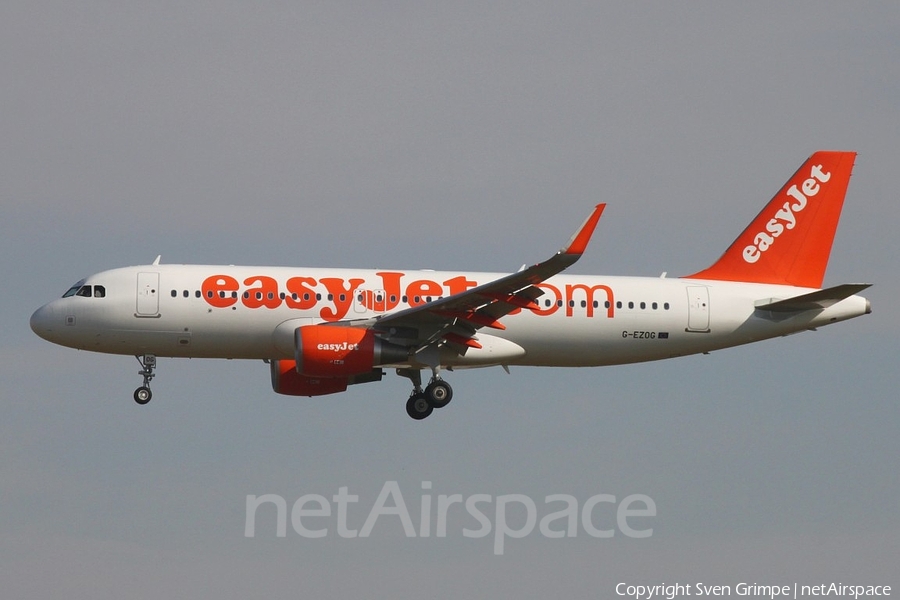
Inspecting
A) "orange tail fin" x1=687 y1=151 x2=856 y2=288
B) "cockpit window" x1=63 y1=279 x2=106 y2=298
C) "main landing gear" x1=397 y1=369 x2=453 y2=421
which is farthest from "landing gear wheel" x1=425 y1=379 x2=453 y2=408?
"cockpit window" x1=63 y1=279 x2=106 y2=298

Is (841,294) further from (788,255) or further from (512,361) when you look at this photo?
(512,361)

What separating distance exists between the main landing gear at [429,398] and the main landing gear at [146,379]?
8.12 meters

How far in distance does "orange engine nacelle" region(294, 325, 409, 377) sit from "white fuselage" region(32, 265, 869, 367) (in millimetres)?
1491

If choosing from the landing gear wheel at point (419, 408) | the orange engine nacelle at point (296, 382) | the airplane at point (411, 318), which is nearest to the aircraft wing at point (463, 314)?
the airplane at point (411, 318)

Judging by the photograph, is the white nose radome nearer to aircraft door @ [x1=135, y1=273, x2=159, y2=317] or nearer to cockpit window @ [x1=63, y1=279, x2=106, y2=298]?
cockpit window @ [x1=63, y1=279, x2=106, y2=298]

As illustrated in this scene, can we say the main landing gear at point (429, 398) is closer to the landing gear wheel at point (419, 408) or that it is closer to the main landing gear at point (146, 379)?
the landing gear wheel at point (419, 408)

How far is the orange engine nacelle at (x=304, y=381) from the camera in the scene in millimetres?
48219

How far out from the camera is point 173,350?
45.3m

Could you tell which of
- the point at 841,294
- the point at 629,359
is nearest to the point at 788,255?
the point at 841,294

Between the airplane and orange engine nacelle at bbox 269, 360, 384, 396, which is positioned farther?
orange engine nacelle at bbox 269, 360, 384, 396

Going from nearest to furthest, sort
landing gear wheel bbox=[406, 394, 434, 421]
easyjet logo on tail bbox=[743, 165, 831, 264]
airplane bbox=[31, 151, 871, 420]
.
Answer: airplane bbox=[31, 151, 871, 420], landing gear wheel bbox=[406, 394, 434, 421], easyjet logo on tail bbox=[743, 165, 831, 264]

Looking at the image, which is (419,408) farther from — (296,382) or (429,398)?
(296,382)

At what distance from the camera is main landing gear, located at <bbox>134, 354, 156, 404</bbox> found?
151 ft

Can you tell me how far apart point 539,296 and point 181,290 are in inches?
431
